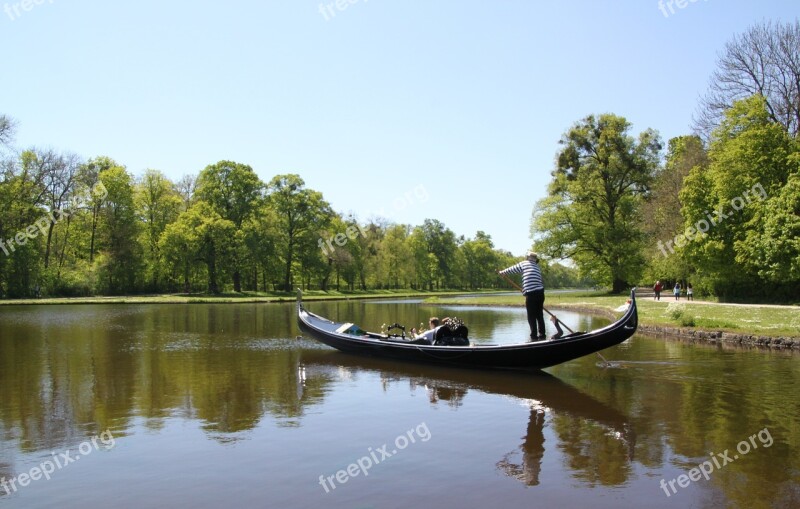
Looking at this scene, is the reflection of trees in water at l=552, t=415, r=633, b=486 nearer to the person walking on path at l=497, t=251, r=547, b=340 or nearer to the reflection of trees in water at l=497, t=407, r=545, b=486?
the reflection of trees in water at l=497, t=407, r=545, b=486

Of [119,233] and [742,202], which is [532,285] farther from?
[119,233]

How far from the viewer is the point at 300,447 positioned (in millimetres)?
8836

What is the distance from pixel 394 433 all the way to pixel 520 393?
4080 mm

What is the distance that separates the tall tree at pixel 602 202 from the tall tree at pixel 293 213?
2875 centimetres

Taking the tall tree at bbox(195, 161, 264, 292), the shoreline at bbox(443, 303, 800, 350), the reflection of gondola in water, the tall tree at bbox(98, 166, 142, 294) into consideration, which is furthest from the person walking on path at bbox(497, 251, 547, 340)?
the tall tree at bbox(195, 161, 264, 292)

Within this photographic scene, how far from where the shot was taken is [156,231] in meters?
65.2

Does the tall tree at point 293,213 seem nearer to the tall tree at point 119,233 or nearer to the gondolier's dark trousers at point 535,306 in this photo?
the tall tree at point 119,233

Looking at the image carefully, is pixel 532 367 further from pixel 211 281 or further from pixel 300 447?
pixel 211 281

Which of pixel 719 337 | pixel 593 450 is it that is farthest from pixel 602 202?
pixel 593 450

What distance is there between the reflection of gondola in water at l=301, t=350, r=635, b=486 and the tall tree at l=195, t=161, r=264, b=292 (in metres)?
48.8

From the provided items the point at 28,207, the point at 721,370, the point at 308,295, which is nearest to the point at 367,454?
the point at 721,370

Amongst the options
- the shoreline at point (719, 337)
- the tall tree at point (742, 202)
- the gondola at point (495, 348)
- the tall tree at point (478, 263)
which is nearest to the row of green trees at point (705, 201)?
the tall tree at point (742, 202)

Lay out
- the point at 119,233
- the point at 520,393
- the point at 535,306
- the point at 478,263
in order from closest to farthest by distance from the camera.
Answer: the point at 520,393 < the point at 535,306 < the point at 119,233 < the point at 478,263

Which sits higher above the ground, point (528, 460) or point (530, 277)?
point (530, 277)
